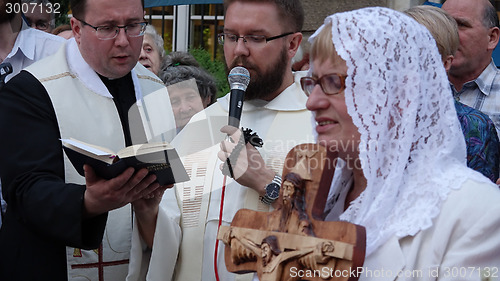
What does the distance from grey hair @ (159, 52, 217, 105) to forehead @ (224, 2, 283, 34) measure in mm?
2103

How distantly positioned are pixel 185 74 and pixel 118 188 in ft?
9.61

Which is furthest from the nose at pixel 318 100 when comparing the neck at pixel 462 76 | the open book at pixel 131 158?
the neck at pixel 462 76

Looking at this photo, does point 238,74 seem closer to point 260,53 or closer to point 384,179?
point 260,53

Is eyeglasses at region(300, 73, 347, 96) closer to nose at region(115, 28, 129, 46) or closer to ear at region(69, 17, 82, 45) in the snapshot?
nose at region(115, 28, 129, 46)

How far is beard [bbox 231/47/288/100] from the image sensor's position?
332cm

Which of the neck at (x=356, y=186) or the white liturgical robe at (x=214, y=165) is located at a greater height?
the neck at (x=356, y=186)

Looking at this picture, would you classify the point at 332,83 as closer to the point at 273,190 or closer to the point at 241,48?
the point at 273,190

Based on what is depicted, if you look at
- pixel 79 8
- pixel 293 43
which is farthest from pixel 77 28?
pixel 293 43

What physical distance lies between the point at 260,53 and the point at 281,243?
1448mm

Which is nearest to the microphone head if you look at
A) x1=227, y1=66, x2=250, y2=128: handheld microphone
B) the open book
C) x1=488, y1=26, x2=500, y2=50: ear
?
x1=227, y1=66, x2=250, y2=128: handheld microphone

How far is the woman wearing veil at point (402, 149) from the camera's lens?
2111 mm

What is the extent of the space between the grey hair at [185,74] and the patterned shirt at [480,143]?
255cm

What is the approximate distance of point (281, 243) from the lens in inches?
81.9

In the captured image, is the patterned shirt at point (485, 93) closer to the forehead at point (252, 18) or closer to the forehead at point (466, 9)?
the forehead at point (466, 9)
